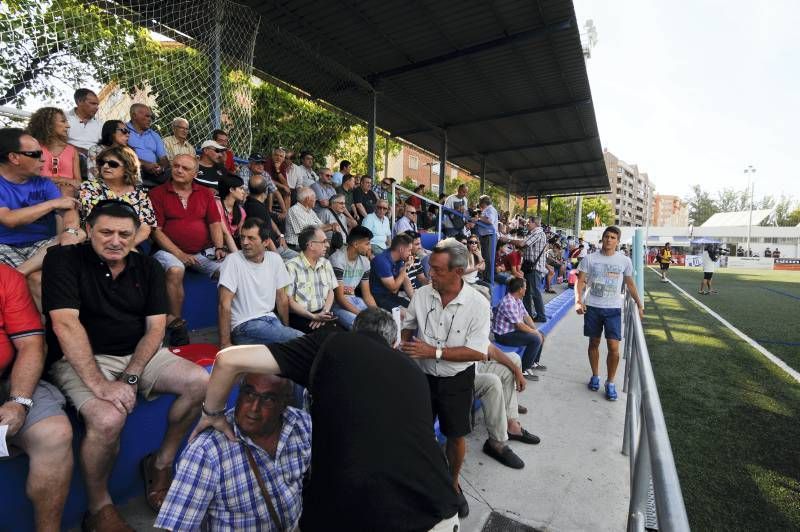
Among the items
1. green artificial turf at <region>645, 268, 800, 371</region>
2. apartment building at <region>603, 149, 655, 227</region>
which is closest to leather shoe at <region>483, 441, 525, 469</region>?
green artificial turf at <region>645, 268, 800, 371</region>

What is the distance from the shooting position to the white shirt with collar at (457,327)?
2795 millimetres

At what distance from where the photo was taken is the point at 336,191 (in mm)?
7676

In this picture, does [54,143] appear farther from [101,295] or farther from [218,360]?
[218,360]

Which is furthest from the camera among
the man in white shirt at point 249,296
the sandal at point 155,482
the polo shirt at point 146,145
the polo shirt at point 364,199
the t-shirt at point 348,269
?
the polo shirt at point 364,199

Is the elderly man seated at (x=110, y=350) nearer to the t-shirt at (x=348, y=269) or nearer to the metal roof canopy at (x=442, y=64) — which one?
the t-shirt at (x=348, y=269)

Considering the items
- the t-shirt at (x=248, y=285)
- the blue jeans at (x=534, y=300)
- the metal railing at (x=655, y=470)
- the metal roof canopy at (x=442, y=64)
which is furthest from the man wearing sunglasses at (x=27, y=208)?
the blue jeans at (x=534, y=300)

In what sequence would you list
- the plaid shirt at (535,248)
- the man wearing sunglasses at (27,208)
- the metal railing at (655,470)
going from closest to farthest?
1. the metal railing at (655,470)
2. the man wearing sunglasses at (27,208)
3. the plaid shirt at (535,248)

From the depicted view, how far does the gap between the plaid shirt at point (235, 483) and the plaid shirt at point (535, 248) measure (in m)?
8.00

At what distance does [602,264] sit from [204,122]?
6612 mm

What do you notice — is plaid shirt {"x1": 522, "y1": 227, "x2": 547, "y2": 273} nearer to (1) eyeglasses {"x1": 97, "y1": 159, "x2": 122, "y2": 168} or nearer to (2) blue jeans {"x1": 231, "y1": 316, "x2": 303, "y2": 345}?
(2) blue jeans {"x1": 231, "y1": 316, "x2": 303, "y2": 345}

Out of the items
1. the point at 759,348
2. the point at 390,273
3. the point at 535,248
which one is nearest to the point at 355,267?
the point at 390,273

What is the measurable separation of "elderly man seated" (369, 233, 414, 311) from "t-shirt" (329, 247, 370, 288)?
175 mm

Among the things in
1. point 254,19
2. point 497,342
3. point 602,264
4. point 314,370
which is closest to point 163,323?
point 314,370

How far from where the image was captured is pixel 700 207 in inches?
3738
